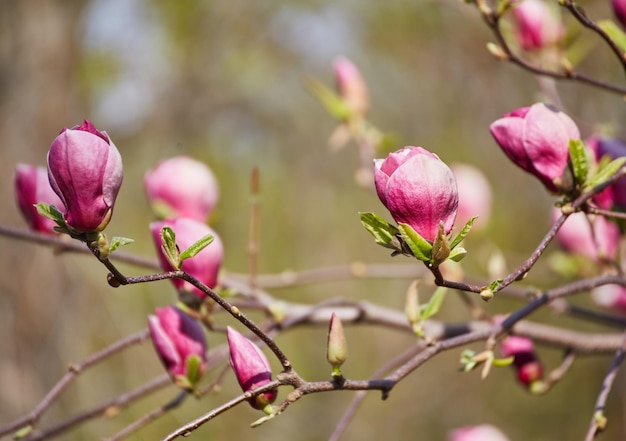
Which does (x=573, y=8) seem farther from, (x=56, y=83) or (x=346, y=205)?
(x=346, y=205)

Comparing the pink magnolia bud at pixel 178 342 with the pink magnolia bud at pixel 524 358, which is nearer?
the pink magnolia bud at pixel 178 342

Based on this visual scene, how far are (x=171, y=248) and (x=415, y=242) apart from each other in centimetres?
14

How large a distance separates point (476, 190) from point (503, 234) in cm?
211

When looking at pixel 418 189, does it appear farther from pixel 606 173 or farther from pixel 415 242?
pixel 606 173

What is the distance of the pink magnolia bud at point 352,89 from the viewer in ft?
2.83

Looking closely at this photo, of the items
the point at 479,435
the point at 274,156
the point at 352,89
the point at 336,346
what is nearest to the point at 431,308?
the point at 336,346

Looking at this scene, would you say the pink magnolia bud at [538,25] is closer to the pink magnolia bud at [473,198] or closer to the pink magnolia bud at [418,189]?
the pink magnolia bud at [473,198]

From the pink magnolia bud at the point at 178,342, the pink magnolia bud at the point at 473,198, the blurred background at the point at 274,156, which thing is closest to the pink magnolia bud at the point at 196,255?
the pink magnolia bud at the point at 178,342

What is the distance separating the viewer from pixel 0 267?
1.81 metres

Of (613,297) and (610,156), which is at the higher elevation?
(610,156)

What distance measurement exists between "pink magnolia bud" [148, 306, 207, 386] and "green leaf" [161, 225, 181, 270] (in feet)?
0.53

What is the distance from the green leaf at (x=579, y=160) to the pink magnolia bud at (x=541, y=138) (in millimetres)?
14

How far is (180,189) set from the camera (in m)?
0.73

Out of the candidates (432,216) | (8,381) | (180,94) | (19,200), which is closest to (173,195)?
(19,200)
